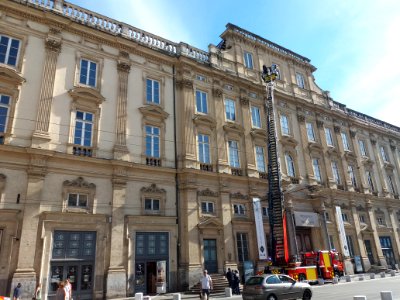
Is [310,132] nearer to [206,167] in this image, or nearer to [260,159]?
[260,159]

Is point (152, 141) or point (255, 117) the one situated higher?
point (255, 117)

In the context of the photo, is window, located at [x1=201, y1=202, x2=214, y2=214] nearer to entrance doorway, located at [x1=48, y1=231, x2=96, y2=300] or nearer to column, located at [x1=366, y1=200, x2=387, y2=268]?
entrance doorway, located at [x1=48, y1=231, x2=96, y2=300]

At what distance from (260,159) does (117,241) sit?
46.4 feet

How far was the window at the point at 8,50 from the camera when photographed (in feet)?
61.9

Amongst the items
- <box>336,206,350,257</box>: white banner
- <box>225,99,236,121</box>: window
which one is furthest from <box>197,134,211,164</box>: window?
<box>336,206,350,257</box>: white banner

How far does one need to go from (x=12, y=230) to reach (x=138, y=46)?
15144 mm

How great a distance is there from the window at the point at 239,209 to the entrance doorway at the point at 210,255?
296cm

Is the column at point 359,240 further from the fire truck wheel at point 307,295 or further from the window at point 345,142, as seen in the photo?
the fire truck wheel at point 307,295

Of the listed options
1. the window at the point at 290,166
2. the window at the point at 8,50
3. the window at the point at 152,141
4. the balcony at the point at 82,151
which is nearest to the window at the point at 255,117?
the window at the point at 290,166

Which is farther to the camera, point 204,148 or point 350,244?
point 350,244

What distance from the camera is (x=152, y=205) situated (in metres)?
21.2

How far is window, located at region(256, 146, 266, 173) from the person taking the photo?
89.2 feet

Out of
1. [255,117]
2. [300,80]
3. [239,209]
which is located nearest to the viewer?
[239,209]

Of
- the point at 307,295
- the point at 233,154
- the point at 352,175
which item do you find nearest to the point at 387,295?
the point at 307,295
